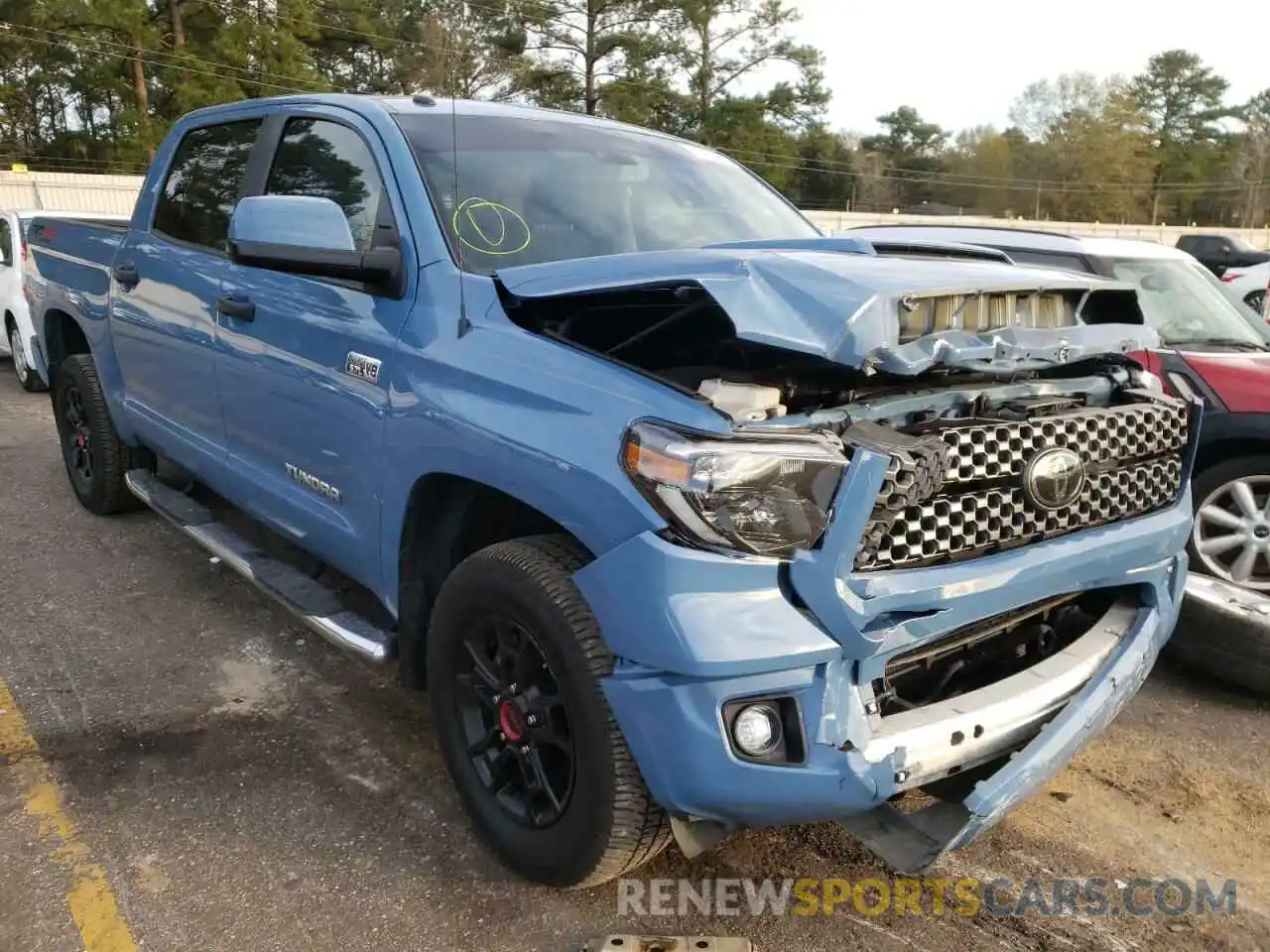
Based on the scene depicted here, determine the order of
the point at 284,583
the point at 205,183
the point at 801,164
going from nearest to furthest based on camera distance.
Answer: the point at 284,583 < the point at 205,183 < the point at 801,164

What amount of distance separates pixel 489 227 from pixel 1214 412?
3.40 m

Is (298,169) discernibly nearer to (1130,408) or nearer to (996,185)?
(1130,408)

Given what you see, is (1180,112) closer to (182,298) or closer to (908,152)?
(908,152)

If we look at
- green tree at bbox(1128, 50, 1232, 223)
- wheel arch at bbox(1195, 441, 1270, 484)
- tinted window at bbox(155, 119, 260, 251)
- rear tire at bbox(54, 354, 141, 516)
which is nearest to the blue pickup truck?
tinted window at bbox(155, 119, 260, 251)

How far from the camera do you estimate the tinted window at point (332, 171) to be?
3.24 m

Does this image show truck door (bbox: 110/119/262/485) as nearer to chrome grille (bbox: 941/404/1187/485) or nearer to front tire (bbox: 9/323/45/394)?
chrome grille (bbox: 941/404/1187/485)

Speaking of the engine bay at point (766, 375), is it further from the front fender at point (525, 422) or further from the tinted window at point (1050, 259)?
the tinted window at point (1050, 259)

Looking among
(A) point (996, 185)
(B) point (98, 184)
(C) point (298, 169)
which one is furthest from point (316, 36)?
(C) point (298, 169)

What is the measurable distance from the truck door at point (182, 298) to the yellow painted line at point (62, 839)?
47.8 inches

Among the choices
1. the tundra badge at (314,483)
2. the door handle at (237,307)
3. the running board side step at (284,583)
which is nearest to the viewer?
the running board side step at (284,583)

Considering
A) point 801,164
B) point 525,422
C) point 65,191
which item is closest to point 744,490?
point 525,422

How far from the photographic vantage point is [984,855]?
2.83m

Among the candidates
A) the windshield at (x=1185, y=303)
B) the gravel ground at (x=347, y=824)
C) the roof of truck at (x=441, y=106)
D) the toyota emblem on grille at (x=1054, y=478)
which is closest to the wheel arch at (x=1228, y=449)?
the windshield at (x=1185, y=303)

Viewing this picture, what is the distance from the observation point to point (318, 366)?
10.6ft
